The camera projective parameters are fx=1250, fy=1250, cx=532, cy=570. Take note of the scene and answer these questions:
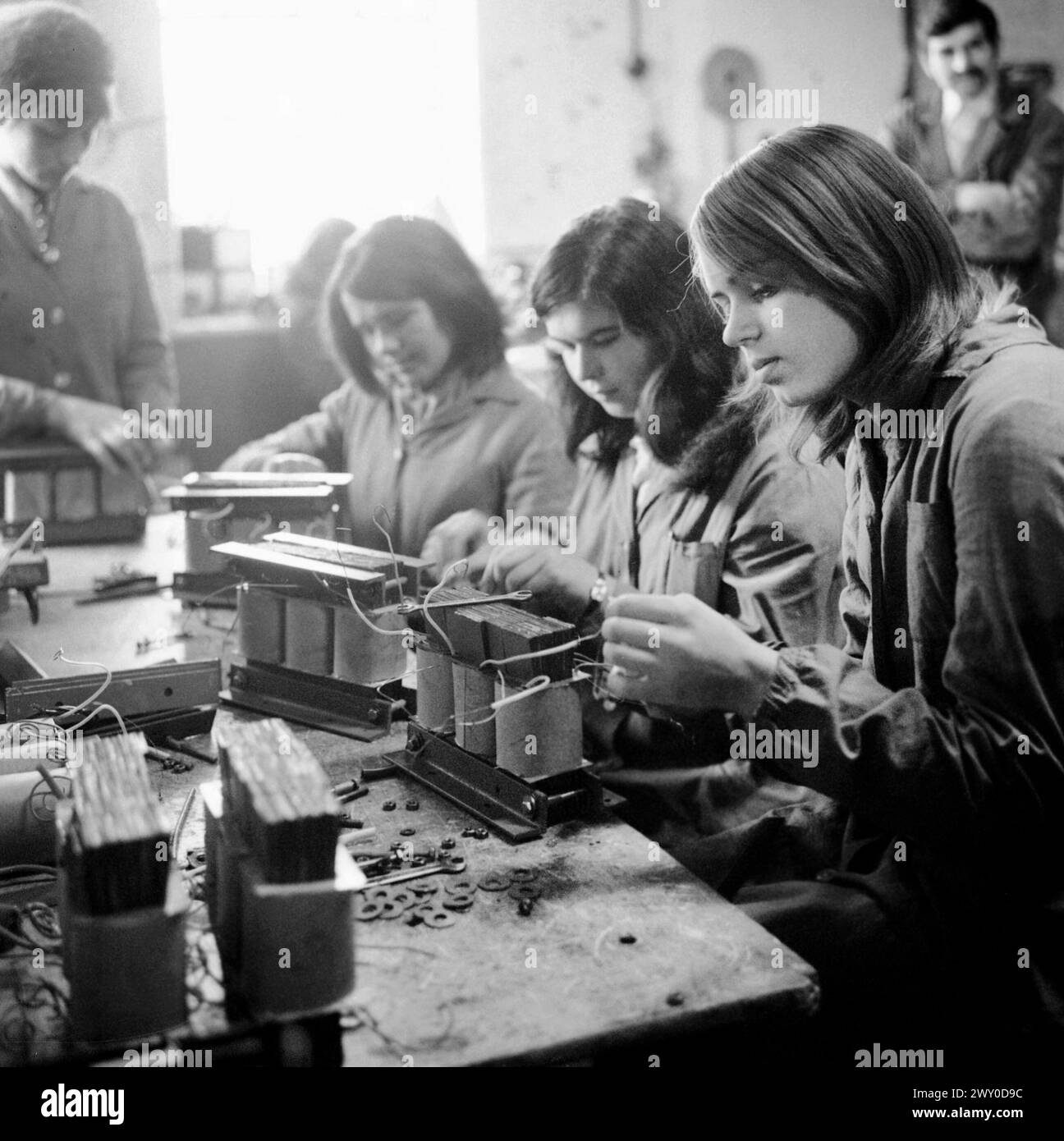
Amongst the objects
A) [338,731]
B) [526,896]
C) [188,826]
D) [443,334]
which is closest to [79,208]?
[443,334]

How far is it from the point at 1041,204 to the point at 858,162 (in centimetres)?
371

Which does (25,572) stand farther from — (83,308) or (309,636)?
(83,308)

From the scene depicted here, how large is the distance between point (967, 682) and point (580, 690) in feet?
1.55

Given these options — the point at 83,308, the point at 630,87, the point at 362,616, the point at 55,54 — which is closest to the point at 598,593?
the point at 362,616

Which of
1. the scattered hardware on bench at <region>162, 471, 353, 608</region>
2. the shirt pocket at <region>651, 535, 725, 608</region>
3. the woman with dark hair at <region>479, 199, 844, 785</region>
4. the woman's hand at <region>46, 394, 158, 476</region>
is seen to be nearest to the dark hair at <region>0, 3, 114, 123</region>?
the woman's hand at <region>46, 394, 158, 476</region>

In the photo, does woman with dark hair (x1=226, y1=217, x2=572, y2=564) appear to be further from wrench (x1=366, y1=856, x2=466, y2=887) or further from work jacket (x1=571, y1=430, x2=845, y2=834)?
wrench (x1=366, y1=856, x2=466, y2=887)

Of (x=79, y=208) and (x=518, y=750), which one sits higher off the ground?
(x=79, y=208)

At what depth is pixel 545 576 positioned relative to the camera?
7.04 ft

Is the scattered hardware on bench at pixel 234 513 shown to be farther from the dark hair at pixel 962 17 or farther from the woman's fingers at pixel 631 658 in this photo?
the dark hair at pixel 962 17

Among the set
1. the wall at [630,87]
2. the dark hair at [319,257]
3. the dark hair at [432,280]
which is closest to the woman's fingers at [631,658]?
the dark hair at [432,280]

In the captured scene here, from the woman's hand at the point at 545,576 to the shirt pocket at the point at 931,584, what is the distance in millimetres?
695

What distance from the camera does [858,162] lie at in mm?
1554
